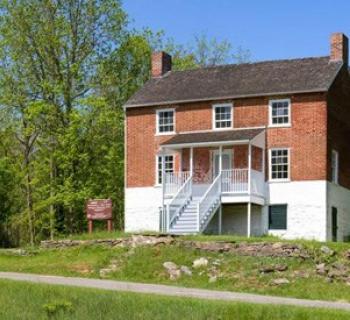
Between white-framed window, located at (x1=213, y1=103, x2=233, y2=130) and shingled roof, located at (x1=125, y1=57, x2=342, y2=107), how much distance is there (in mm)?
473

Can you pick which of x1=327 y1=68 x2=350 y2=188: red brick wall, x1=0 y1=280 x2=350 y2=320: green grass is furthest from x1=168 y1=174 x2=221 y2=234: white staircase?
x1=0 y1=280 x2=350 y2=320: green grass

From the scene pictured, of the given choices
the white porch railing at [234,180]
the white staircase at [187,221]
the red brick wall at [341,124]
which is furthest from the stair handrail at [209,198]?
the red brick wall at [341,124]

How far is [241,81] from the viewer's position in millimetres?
41094

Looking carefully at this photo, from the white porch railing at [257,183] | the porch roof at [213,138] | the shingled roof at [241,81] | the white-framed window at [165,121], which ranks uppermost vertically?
the shingled roof at [241,81]

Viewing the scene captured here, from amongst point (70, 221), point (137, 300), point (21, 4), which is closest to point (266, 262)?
point (137, 300)

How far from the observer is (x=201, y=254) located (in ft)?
96.9

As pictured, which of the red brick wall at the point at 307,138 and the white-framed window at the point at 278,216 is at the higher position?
the red brick wall at the point at 307,138

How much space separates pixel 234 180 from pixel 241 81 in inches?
222

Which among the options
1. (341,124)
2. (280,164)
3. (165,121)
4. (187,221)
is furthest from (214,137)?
(341,124)

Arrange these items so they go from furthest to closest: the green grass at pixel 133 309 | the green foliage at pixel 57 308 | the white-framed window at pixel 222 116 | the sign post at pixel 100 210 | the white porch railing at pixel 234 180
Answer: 1. the white-framed window at pixel 222 116
2. the white porch railing at pixel 234 180
3. the sign post at pixel 100 210
4. the green foliage at pixel 57 308
5. the green grass at pixel 133 309

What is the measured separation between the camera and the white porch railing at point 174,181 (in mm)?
39000

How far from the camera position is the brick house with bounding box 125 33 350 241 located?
3747 cm

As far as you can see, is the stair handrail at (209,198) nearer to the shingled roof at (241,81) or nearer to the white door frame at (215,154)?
the white door frame at (215,154)

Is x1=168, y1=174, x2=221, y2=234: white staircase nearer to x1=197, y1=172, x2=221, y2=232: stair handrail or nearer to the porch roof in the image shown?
x1=197, y1=172, x2=221, y2=232: stair handrail
